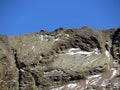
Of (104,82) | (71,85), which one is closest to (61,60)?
(71,85)

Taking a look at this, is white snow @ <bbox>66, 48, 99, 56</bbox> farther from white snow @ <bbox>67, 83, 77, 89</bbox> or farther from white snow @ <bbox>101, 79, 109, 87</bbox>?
white snow @ <bbox>101, 79, 109, 87</bbox>

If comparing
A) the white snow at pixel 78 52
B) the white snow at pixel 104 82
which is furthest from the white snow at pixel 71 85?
the white snow at pixel 78 52

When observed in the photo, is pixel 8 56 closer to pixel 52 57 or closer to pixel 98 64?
pixel 52 57

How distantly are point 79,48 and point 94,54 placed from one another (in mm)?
6285

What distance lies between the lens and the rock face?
404 feet

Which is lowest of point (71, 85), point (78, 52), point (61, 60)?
point (71, 85)

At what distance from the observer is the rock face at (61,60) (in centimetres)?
12325

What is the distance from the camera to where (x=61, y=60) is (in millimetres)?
131750

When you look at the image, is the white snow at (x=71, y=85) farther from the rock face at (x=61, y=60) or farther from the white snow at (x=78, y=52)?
the white snow at (x=78, y=52)

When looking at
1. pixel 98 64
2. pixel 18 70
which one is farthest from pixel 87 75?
pixel 18 70

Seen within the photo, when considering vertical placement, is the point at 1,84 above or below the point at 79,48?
below

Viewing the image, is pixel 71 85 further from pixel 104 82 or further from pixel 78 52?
pixel 78 52

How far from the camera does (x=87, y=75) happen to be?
127000 mm

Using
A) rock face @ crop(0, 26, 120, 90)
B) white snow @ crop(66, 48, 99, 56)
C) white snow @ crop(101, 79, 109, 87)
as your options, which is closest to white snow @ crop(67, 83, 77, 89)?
rock face @ crop(0, 26, 120, 90)
